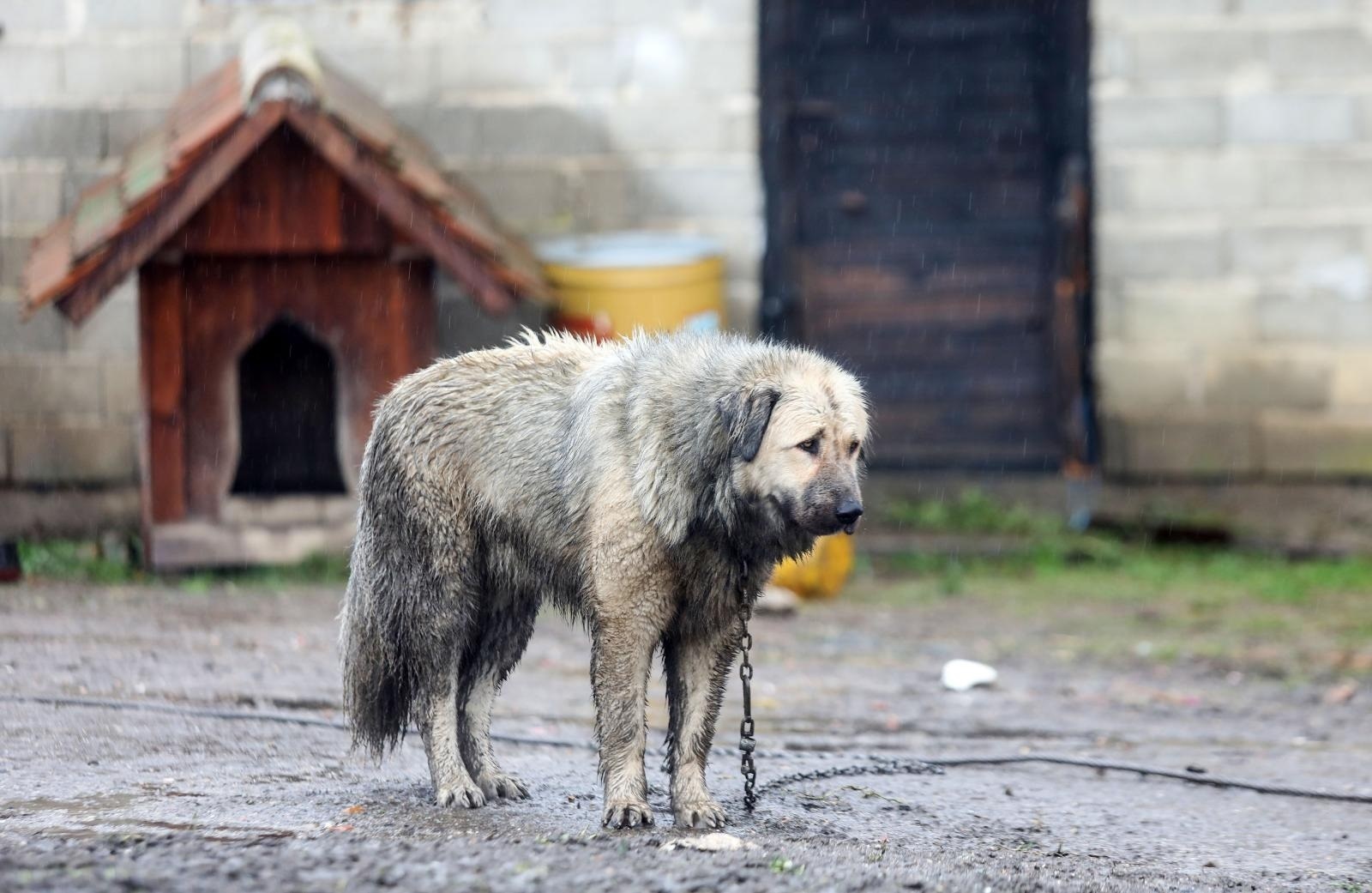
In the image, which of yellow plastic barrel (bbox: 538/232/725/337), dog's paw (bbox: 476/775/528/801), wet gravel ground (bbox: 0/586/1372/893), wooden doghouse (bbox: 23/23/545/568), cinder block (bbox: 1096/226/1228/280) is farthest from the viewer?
cinder block (bbox: 1096/226/1228/280)

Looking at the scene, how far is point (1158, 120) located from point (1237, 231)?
0.77 metres

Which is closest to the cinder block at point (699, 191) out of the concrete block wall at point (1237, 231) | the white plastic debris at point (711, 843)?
the concrete block wall at point (1237, 231)

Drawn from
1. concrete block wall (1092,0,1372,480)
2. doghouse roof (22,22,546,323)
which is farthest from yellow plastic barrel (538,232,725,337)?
concrete block wall (1092,0,1372,480)

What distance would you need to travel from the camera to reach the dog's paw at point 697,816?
4848mm

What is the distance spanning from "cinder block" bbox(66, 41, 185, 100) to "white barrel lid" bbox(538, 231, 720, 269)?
225 cm

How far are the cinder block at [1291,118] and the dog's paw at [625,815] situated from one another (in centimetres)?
678

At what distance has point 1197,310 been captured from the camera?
10.3 meters

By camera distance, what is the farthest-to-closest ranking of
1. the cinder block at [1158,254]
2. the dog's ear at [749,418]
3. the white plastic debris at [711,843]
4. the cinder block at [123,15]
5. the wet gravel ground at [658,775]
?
the cinder block at [1158,254]
the cinder block at [123,15]
the dog's ear at [749,418]
the white plastic debris at [711,843]
the wet gravel ground at [658,775]

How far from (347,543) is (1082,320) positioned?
4.41 m

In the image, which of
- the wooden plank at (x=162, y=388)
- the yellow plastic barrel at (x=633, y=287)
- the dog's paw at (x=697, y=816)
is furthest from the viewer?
the yellow plastic barrel at (x=633, y=287)

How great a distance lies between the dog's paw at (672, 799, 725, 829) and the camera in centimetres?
485

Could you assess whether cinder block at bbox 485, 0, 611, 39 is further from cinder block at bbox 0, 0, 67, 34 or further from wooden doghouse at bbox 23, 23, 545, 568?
cinder block at bbox 0, 0, 67, 34

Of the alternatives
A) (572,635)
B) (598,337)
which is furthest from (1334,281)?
(572,635)

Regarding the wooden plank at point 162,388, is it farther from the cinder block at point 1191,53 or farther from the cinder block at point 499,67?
the cinder block at point 1191,53
